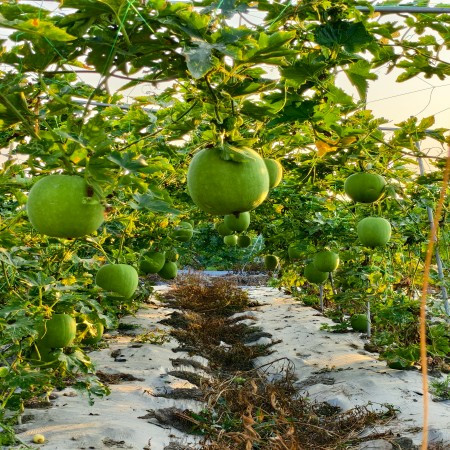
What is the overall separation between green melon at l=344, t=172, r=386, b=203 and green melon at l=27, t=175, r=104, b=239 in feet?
5.95

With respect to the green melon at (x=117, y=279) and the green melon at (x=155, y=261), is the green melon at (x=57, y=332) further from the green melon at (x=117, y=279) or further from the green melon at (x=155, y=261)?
the green melon at (x=155, y=261)

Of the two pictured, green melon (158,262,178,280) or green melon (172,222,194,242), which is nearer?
green melon (172,222,194,242)

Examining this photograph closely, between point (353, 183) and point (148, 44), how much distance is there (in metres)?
1.80

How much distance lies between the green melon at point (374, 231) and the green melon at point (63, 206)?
8.28 feet

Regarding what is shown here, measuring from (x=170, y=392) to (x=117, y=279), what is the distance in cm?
234

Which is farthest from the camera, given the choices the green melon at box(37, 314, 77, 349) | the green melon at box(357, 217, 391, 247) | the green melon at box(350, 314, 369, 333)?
the green melon at box(350, 314, 369, 333)

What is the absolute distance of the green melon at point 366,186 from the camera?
9.57 ft

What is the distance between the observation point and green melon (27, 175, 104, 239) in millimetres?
1540

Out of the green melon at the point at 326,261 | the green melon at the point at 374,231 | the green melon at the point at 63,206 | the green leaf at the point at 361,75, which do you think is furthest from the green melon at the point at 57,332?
the green melon at the point at 326,261

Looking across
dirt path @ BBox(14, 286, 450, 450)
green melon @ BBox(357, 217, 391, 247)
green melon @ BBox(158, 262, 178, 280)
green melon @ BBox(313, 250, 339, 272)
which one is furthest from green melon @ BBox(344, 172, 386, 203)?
green melon @ BBox(158, 262, 178, 280)

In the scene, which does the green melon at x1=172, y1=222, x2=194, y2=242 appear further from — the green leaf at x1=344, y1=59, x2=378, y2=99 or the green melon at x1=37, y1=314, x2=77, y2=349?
the green leaf at x1=344, y1=59, x2=378, y2=99

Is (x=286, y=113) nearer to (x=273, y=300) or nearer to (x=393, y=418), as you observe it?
(x=393, y=418)

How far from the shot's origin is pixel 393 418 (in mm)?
4039

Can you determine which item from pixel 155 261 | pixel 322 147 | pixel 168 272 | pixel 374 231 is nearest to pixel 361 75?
pixel 322 147
